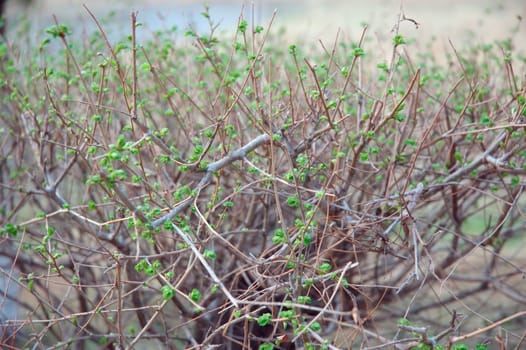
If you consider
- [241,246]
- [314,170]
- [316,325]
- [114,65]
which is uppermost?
[114,65]

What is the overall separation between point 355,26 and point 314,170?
Answer: 322 inches

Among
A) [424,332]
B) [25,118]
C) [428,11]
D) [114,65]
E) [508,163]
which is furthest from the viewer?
[428,11]

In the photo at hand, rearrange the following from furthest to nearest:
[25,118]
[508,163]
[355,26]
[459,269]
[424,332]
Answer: [355,26] < [459,269] < [25,118] < [508,163] < [424,332]

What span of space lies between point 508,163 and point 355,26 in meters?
7.77

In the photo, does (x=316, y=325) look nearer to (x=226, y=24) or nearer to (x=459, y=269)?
(x=459, y=269)

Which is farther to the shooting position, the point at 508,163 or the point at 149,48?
the point at 149,48

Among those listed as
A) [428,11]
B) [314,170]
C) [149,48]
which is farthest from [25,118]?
[428,11]

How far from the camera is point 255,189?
2.92 m

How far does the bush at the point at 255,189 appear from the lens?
97.6 inches

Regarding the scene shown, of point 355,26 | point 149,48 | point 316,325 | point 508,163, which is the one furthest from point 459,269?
point 355,26

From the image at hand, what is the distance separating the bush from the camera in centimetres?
248

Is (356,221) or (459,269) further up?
(356,221)

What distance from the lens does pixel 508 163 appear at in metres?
2.99

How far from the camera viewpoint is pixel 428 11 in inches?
451
